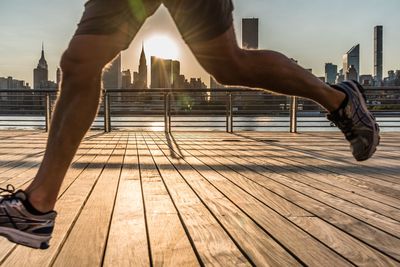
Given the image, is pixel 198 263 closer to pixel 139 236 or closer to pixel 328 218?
pixel 139 236

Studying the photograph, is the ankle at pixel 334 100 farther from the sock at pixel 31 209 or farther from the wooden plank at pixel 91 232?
the sock at pixel 31 209

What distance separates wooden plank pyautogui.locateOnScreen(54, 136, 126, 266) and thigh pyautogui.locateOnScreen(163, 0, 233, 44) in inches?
28.3

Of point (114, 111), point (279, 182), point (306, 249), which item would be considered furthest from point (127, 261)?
point (114, 111)

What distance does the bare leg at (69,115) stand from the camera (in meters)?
1.42

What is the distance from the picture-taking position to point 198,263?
1.38 m

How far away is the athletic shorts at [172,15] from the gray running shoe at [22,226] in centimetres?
53

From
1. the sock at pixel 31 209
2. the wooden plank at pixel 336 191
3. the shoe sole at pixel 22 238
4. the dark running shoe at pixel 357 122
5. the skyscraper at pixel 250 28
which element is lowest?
the wooden plank at pixel 336 191

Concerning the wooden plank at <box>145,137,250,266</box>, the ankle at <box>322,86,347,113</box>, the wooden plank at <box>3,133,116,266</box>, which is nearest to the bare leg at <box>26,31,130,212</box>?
the wooden plank at <box>3,133,116,266</box>

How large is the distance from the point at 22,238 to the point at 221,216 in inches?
32.8

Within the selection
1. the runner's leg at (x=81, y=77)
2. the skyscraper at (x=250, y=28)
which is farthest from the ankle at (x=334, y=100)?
the skyscraper at (x=250, y=28)

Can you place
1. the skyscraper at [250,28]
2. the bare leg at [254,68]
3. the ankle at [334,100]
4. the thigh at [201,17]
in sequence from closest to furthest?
the thigh at [201,17] < the bare leg at [254,68] < the ankle at [334,100] < the skyscraper at [250,28]

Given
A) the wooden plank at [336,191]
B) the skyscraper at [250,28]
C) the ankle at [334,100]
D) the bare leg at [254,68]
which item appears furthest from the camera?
the skyscraper at [250,28]

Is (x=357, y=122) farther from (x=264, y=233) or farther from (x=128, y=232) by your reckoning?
(x=128, y=232)

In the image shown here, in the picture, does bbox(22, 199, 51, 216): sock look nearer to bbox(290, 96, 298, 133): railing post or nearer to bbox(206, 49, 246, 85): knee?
bbox(206, 49, 246, 85): knee
